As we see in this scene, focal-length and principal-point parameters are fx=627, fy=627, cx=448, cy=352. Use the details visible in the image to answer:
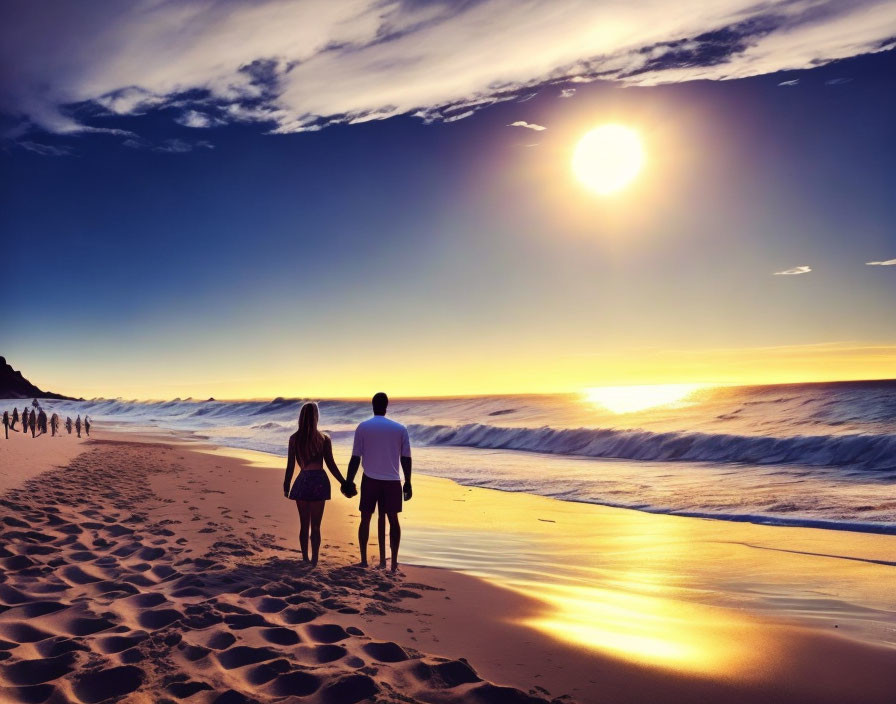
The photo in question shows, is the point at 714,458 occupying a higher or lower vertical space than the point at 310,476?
lower

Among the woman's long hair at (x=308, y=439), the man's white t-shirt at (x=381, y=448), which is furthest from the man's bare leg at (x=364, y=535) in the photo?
the woman's long hair at (x=308, y=439)

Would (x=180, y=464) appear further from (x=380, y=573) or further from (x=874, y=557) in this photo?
(x=874, y=557)

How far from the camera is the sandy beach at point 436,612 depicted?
397cm

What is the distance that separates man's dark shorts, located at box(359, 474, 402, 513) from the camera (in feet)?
24.3

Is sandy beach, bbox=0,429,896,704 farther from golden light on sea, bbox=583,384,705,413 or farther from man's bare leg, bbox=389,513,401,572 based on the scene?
golden light on sea, bbox=583,384,705,413

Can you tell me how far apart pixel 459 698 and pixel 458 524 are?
280 inches

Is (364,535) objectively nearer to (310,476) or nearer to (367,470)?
(367,470)

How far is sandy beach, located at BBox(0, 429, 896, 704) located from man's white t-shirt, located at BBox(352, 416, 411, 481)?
3.72ft

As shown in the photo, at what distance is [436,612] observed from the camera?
18.5ft

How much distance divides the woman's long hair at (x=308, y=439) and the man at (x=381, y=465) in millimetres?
438

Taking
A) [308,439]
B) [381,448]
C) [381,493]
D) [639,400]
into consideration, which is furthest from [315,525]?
[639,400]

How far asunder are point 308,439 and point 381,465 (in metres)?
0.91

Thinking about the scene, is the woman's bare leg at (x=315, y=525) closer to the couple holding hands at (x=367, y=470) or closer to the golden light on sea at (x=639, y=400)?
the couple holding hands at (x=367, y=470)

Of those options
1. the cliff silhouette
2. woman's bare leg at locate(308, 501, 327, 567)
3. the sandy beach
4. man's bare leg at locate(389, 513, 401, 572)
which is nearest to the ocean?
the sandy beach
